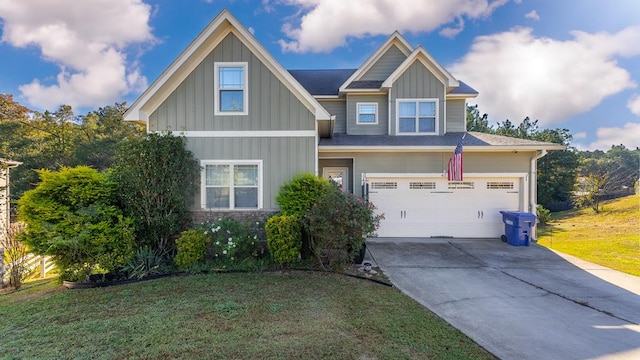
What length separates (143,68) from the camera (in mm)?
15414

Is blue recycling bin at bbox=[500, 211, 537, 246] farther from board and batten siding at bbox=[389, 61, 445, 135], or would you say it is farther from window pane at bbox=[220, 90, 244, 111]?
window pane at bbox=[220, 90, 244, 111]

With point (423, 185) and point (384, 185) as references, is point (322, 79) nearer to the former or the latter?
point (384, 185)

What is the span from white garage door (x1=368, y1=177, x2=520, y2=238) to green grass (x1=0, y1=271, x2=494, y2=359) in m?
4.97

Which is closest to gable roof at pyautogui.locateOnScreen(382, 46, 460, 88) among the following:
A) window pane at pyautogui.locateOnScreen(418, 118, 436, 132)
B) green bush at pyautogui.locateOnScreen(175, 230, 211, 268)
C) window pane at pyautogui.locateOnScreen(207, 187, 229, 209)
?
window pane at pyautogui.locateOnScreen(418, 118, 436, 132)

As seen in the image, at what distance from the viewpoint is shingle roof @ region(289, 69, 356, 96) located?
13.0 meters

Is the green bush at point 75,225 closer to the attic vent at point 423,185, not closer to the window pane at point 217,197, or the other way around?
the window pane at point 217,197

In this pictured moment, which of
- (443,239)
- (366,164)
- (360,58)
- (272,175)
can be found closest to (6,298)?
(272,175)

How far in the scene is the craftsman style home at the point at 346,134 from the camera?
27.3ft

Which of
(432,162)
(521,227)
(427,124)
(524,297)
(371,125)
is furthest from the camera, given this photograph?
(371,125)

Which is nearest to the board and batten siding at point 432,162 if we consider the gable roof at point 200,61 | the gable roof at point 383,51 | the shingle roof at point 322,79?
the gable roof at point 200,61

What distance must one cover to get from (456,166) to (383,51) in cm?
635

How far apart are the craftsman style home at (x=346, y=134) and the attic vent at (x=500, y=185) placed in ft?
0.13

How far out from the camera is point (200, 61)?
27.6 ft

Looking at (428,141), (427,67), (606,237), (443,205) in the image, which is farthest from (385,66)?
(606,237)
